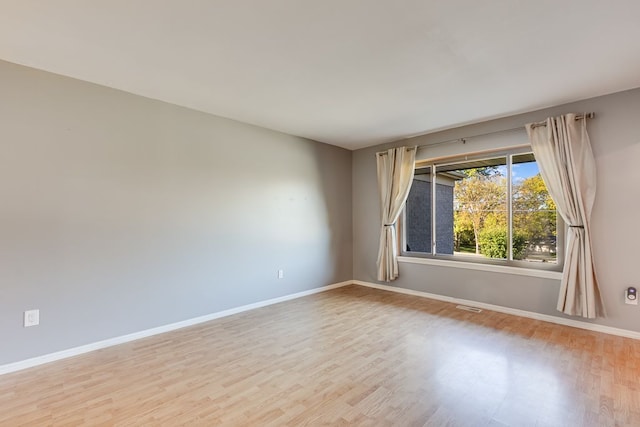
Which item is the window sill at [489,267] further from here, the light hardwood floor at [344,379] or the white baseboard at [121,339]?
the white baseboard at [121,339]

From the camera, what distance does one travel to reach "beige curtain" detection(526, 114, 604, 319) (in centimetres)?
321

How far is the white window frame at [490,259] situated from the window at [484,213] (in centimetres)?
1

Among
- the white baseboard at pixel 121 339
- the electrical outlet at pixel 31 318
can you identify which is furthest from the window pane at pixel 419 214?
the electrical outlet at pixel 31 318

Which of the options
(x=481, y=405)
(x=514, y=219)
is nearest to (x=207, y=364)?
(x=481, y=405)

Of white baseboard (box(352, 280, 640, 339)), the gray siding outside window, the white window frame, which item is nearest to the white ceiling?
the white window frame

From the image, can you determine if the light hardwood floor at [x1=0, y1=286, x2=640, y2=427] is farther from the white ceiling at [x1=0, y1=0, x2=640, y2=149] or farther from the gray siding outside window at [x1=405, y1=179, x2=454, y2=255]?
the white ceiling at [x1=0, y1=0, x2=640, y2=149]

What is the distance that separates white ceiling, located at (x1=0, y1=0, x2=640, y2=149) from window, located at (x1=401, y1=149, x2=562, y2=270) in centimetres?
92

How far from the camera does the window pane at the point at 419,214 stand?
15.9 feet

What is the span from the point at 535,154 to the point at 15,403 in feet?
17.2

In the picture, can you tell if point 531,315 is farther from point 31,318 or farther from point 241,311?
point 31,318

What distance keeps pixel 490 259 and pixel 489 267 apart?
0.15 m

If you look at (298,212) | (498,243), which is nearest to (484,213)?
(498,243)

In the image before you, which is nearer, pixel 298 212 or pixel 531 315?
pixel 531 315

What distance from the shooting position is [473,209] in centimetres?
436
